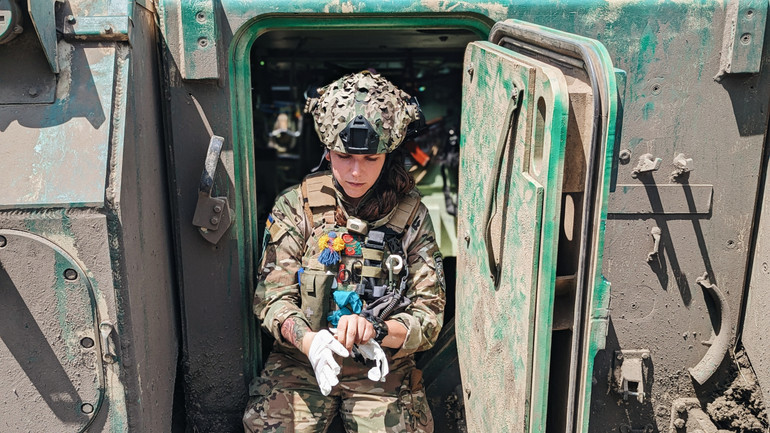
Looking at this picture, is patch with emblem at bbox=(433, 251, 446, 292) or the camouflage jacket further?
patch with emblem at bbox=(433, 251, 446, 292)

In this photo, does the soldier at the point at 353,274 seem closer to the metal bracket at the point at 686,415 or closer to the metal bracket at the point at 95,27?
the metal bracket at the point at 95,27

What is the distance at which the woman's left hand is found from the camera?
2.20 m

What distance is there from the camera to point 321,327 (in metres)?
2.37

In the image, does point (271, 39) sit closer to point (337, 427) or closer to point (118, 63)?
point (118, 63)

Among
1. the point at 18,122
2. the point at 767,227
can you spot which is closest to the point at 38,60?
the point at 18,122

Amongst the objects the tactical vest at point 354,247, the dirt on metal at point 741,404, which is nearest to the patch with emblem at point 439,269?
the tactical vest at point 354,247

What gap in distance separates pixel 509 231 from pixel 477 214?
0.37m

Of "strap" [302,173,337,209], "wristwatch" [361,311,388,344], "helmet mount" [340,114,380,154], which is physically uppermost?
"helmet mount" [340,114,380,154]

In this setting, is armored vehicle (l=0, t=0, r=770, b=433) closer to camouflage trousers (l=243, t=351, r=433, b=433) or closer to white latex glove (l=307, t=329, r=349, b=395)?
camouflage trousers (l=243, t=351, r=433, b=433)

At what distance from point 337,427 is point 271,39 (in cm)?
199

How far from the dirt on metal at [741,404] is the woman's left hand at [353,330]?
4.52 ft

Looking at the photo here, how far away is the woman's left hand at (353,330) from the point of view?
220cm

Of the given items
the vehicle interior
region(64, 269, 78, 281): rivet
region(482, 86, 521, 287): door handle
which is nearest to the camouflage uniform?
region(482, 86, 521, 287): door handle

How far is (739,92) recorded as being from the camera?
244 centimetres
